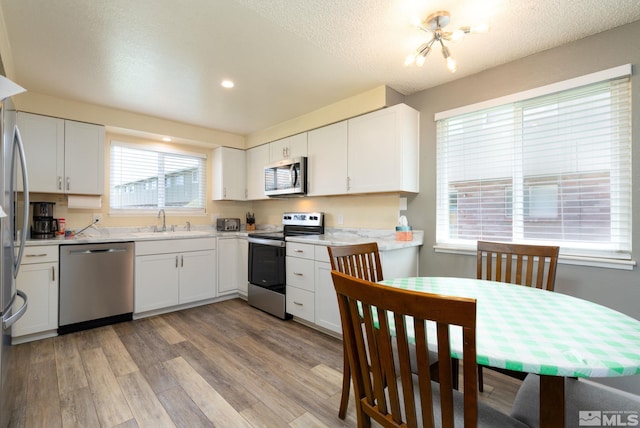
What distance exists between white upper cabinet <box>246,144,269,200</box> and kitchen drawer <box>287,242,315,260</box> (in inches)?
49.0

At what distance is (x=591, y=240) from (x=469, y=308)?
6.82 feet

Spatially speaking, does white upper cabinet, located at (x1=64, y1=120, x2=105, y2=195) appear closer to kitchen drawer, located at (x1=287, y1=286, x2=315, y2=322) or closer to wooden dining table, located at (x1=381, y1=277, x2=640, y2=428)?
kitchen drawer, located at (x1=287, y1=286, x2=315, y2=322)

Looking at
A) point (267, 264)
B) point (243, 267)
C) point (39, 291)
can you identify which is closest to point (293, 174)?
point (267, 264)

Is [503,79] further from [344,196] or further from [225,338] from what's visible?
[225,338]

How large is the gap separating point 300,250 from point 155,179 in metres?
2.43

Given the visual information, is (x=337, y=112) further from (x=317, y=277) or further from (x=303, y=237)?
(x=317, y=277)

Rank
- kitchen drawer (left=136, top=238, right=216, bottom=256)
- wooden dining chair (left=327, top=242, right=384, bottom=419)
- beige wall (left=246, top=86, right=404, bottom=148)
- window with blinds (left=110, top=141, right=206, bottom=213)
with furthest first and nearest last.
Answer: window with blinds (left=110, top=141, right=206, bottom=213), kitchen drawer (left=136, top=238, right=216, bottom=256), beige wall (left=246, top=86, right=404, bottom=148), wooden dining chair (left=327, top=242, right=384, bottom=419)

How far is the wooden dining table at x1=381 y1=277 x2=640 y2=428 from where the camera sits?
0.78 meters

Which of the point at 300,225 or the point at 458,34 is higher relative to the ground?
the point at 458,34

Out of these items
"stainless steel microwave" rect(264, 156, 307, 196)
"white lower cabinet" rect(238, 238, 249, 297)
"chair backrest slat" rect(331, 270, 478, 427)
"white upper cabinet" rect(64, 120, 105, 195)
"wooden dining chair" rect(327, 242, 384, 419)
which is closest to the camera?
"chair backrest slat" rect(331, 270, 478, 427)

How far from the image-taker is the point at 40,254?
2.57m

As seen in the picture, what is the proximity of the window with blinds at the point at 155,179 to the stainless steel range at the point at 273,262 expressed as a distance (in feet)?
4.38

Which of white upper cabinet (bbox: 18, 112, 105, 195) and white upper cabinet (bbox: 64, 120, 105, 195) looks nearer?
white upper cabinet (bbox: 18, 112, 105, 195)

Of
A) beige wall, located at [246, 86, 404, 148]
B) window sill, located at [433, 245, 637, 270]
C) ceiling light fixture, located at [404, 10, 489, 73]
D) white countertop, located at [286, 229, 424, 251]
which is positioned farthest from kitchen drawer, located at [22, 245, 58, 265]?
window sill, located at [433, 245, 637, 270]
